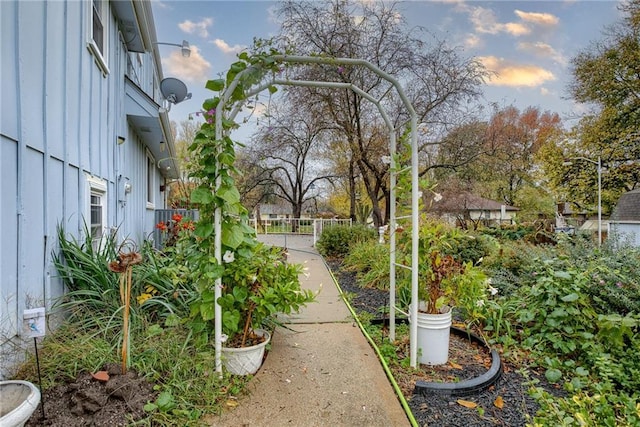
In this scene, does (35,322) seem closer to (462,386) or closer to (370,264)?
(462,386)

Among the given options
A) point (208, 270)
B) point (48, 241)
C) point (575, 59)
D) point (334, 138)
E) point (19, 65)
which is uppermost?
point (575, 59)

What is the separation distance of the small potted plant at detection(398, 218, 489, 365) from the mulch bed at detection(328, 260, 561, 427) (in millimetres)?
186

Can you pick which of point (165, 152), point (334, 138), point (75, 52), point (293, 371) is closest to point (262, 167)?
point (334, 138)

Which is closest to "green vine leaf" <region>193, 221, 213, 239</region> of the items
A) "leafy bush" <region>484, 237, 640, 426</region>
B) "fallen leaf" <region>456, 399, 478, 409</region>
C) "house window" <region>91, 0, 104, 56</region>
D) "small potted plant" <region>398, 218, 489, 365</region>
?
"small potted plant" <region>398, 218, 489, 365</region>

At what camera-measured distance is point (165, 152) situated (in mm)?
7152

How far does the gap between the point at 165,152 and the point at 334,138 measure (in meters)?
5.30

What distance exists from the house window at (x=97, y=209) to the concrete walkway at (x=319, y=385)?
2428mm

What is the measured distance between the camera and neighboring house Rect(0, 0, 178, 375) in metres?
1.96

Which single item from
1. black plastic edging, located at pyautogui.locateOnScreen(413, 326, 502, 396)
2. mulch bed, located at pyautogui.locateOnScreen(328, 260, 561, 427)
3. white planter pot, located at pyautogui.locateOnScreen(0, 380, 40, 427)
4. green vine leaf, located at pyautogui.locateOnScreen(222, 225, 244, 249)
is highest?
green vine leaf, located at pyautogui.locateOnScreen(222, 225, 244, 249)

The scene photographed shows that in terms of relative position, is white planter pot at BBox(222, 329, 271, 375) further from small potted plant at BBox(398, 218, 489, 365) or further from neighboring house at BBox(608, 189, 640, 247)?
neighboring house at BBox(608, 189, 640, 247)

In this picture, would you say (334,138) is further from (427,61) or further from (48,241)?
(48,241)

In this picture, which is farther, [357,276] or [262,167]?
[262,167]

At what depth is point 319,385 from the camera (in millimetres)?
2434

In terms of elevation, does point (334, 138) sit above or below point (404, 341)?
above
